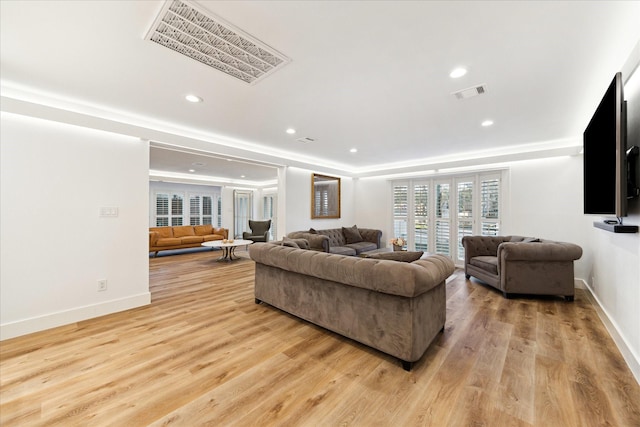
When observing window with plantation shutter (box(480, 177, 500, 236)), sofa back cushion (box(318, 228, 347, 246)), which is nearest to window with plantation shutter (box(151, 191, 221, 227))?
sofa back cushion (box(318, 228, 347, 246))

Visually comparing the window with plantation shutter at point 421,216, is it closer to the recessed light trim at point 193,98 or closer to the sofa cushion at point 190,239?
the recessed light trim at point 193,98

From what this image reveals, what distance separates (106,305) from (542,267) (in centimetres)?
577

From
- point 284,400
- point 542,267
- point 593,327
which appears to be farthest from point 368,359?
point 542,267

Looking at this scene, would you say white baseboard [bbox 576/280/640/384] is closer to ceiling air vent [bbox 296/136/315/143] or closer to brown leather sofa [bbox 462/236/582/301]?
brown leather sofa [bbox 462/236/582/301]

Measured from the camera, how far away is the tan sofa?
728 centimetres

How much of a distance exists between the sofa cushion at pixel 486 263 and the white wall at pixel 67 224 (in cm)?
507

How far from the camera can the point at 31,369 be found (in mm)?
2107

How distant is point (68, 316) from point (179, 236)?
5.58 metres

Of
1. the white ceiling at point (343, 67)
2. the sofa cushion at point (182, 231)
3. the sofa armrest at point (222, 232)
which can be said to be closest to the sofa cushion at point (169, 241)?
the sofa cushion at point (182, 231)

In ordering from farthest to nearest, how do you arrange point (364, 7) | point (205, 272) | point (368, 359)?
point (205, 272)
point (368, 359)
point (364, 7)

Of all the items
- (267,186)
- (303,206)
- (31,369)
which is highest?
(267,186)

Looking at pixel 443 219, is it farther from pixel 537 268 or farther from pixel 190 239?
pixel 190 239

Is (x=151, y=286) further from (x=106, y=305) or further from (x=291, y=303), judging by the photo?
(x=291, y=303)

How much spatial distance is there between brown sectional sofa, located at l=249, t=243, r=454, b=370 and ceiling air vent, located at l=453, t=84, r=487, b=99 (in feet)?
5.54
